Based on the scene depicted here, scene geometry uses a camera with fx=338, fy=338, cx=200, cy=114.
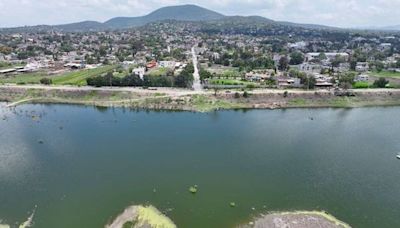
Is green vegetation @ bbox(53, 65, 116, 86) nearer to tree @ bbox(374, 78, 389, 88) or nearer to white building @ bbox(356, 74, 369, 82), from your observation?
white building @ bbox(356, 74, 369, 82)

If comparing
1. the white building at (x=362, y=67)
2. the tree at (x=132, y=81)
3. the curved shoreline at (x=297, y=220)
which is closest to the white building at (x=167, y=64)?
the tree at (x=132, y=81)

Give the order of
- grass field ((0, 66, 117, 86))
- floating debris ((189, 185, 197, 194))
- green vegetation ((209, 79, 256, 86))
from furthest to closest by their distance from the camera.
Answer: grass field ((0, 66, 117, 86)) < green vegetation ((209, 79, 256, 86)) < floating debris ((189, 185, 197, 194))

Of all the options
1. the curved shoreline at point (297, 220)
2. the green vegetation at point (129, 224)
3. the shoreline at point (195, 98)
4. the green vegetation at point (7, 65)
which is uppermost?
the green vegetation at point (7, 65)

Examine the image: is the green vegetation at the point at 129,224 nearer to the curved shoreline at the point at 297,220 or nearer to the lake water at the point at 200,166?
the lake water at the point at 200,166

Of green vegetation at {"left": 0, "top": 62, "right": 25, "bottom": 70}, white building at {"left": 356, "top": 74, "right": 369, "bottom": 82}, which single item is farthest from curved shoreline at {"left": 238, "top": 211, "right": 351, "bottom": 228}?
green vegetation at {"left": 0, "top": 62, "right": 25, "bottom": 70}

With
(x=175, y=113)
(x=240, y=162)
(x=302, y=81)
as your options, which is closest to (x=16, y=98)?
(x=175, y=113)

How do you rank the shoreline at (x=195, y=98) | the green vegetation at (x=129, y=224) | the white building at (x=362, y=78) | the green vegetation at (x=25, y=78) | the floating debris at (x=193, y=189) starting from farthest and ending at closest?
the green vegetation at (x=25, y=78), the white building at (x=362, y=78), the shoreline at (x=195, y=98), the floating debris at (x=193, y=189), the green vegetation at (x=129, y=224)

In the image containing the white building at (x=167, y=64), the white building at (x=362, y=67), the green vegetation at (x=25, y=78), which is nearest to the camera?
the green vegetation at (x=25, y=78)
